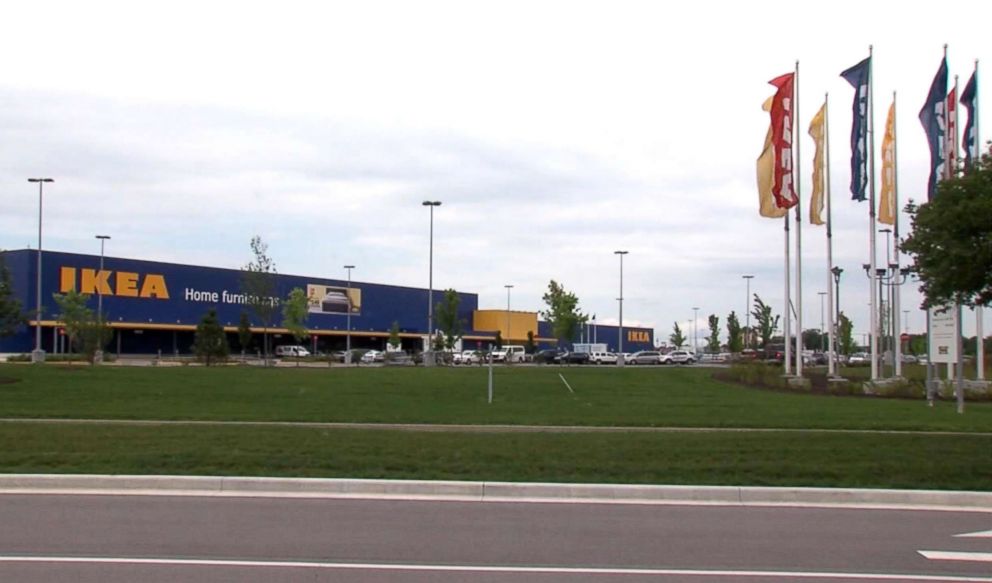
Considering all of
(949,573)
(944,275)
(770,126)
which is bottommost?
(949,573)

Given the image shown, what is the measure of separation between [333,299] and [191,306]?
16201 millimetres

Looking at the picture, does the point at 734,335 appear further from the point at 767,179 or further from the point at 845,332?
the point at 767,179

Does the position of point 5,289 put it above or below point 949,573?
above

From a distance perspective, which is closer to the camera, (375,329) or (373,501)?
(373,501)

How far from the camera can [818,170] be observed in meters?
35.9

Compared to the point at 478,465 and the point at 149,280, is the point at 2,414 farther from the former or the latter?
the point at 149,280

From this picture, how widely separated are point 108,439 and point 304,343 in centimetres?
8110

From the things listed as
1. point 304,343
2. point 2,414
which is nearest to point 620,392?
point 2,414

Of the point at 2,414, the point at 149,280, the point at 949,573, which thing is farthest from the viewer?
the point at 149,280

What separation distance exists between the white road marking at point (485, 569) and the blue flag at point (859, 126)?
1046 inches

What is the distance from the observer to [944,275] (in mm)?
14898

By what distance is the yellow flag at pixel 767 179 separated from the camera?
116ft

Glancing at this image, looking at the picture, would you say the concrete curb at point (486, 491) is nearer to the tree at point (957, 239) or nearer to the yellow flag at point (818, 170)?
the tree at point (957, 239)

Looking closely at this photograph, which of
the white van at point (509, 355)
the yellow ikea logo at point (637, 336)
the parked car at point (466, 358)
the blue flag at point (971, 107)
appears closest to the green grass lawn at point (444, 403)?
the blue flag at point (971, 107)
